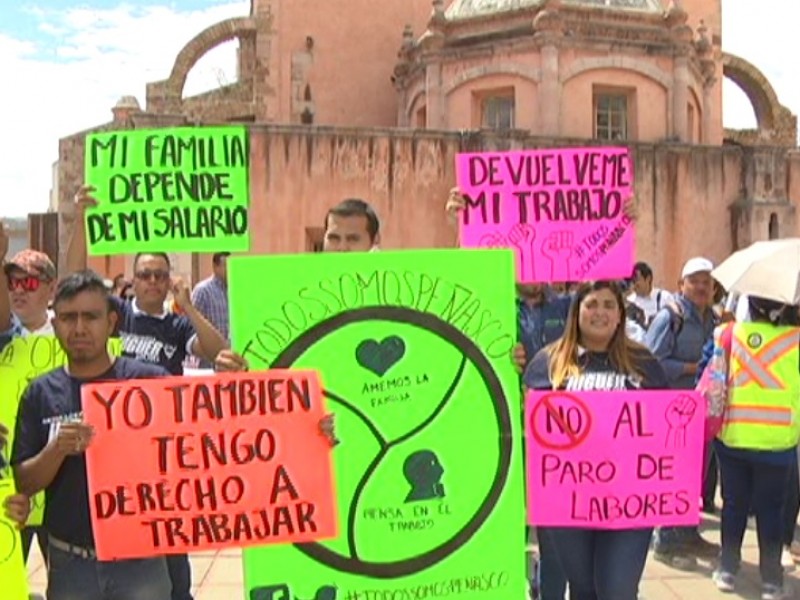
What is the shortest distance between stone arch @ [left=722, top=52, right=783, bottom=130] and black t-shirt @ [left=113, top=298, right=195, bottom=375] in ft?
95.1

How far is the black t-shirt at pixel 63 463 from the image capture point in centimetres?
328

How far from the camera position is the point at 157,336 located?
4.95m

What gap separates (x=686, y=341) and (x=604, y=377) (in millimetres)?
2760

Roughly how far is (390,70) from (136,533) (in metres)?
27.2

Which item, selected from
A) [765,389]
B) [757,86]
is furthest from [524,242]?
[757,86]

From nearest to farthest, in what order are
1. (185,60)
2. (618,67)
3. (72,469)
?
(72,469), (618,67), (185,60)

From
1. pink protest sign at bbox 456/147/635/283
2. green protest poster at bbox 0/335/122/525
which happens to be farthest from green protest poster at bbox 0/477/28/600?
pink protest sign at bbox 456/147/635/283

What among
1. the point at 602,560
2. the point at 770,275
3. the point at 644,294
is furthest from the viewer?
the point at 644,294

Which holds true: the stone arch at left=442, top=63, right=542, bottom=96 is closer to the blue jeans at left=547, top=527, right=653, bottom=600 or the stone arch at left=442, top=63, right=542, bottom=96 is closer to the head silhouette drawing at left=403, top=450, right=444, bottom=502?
the blue jeans at left=547, top=527, right=653, bottom=600

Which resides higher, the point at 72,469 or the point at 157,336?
the point at 157,336

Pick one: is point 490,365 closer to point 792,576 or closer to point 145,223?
point 145,223

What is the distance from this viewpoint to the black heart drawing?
3604mm

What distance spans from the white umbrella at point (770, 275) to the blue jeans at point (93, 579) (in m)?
3.79

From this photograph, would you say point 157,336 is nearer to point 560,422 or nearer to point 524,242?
point 524,242
